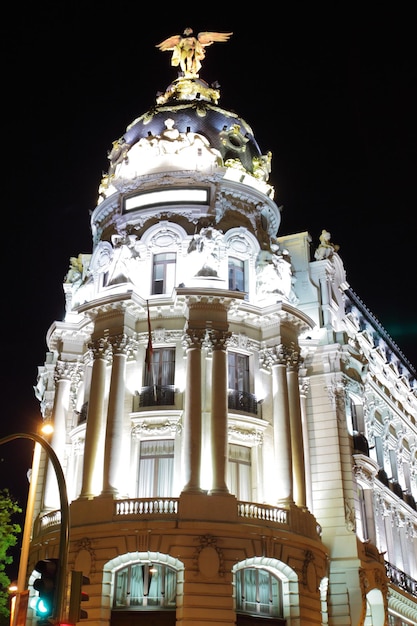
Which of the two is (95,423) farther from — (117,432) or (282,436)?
(282,436)

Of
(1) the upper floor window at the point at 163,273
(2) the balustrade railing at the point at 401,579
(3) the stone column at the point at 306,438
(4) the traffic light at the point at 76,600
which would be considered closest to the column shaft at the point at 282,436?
(3) the stone column at the point at 306,438

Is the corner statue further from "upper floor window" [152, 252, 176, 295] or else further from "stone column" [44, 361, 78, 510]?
"stone column" [44, 361, 78, 510]

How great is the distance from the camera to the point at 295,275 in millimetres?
42188

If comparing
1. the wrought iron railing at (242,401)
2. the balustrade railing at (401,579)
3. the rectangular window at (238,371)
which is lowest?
the balustrade railing at (401,579)

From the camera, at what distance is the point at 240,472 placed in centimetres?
3391

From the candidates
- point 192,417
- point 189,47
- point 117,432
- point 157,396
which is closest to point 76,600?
point 192,417

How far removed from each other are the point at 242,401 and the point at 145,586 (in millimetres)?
9246

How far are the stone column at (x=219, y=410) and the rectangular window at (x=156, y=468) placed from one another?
245 centimetres

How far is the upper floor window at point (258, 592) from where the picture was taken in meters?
30.5

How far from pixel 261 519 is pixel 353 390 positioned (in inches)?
441

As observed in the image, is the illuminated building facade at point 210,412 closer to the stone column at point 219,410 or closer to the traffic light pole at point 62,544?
the stone column at point 219,410

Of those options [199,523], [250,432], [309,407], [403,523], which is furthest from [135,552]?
[403,523]

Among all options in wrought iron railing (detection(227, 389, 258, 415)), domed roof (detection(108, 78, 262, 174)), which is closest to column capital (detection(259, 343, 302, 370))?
wrought iron railing (detection(227, 389, 258, 415))

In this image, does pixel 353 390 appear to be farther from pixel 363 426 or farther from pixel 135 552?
pixel 135 552
